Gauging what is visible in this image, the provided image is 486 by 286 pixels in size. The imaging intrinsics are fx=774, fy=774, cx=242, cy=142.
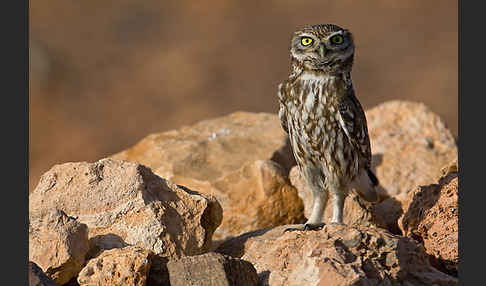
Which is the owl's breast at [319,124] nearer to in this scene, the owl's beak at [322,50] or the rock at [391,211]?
the owl's beak at [322,50]

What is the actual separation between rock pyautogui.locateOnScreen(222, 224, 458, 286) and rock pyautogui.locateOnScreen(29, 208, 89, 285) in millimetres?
1048

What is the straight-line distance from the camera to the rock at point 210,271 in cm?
414

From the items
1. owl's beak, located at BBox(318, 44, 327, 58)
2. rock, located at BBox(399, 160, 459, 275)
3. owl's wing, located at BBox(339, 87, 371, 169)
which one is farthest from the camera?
owl's wing, located at BBox(339, 87, 371, 169)

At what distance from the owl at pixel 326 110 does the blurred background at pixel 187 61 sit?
7837 mm

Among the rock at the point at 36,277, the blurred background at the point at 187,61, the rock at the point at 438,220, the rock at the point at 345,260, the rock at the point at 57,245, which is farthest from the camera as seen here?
the blurred background at the point at 187,61

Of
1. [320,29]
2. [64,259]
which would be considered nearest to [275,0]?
[320,29]

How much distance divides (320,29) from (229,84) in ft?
31.6

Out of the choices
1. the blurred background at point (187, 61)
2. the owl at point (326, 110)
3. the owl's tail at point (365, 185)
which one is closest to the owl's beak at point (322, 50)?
the owl at point (326, 110)

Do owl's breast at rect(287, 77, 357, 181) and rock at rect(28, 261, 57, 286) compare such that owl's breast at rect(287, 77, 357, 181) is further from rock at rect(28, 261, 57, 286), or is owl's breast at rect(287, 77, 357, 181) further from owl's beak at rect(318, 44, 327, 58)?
rock at rect(28, 261, 57, 286)

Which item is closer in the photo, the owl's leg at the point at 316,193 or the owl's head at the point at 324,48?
A: the owl's head at the point at 324,48

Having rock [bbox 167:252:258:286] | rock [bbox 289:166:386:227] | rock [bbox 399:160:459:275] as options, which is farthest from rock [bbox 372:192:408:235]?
rock [bbox 167:252:258:286]

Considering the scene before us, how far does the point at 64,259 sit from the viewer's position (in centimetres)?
443

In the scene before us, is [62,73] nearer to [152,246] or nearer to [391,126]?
[391,126]

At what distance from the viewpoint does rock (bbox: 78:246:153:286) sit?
4.28 metres
